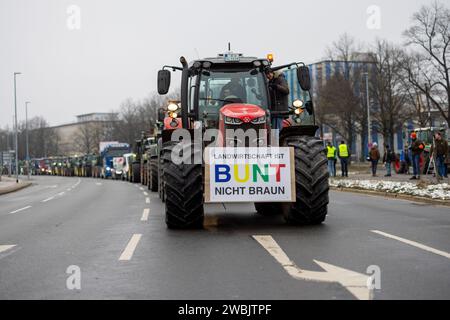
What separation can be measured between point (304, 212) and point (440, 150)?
611 inches

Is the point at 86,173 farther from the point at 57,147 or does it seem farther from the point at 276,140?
the point at 57,147

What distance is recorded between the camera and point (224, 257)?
8008 millimetres

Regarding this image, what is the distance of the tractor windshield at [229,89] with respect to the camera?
1213 cm

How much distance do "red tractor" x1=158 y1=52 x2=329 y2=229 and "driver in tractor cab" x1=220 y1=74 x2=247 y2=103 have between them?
2 cm

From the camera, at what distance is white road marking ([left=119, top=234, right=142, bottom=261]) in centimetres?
828

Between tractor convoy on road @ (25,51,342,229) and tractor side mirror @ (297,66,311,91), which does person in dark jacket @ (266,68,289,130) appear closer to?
tractor convoy on road @ (25,51,342,229)

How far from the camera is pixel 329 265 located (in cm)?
726

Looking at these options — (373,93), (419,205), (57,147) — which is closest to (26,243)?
(419,205)

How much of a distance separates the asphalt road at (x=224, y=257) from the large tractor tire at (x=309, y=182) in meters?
0.27

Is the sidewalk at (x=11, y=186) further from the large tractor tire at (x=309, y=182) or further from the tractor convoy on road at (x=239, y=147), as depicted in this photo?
the large tractor tire at (x=309, y=182)

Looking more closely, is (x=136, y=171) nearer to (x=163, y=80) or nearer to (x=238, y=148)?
(x=163, y=80)

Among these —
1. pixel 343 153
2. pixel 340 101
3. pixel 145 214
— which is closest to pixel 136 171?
pixel 343 153

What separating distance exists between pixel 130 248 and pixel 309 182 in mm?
Answer: 3339

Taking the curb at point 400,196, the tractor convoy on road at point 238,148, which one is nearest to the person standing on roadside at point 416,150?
the curb at point 400,196
